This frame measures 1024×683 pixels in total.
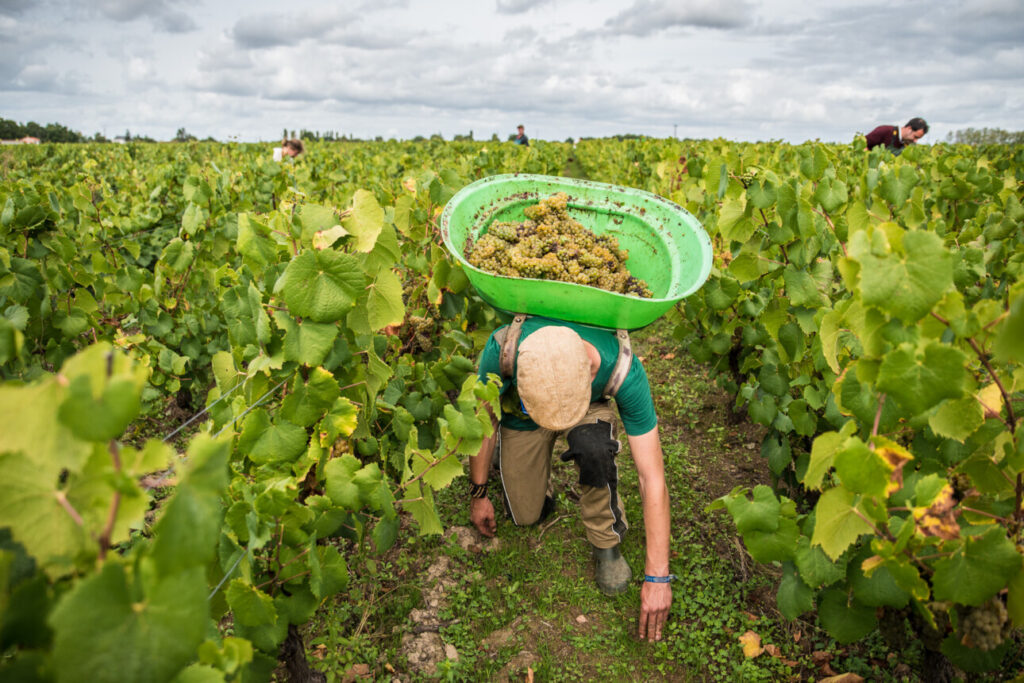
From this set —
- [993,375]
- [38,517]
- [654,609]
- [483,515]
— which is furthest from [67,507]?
[483,515]

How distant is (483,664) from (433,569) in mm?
540

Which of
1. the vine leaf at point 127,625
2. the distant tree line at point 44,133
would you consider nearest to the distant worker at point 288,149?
the vine leaf at point 127,625

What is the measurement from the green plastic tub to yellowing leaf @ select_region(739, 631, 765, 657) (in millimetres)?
1253

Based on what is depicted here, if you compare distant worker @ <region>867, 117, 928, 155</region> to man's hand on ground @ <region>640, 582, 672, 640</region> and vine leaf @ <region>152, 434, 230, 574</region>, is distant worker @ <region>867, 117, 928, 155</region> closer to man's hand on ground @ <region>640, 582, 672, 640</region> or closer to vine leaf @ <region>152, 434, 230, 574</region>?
man's hand on ground @ <region>640, 582, 672, 640</region>

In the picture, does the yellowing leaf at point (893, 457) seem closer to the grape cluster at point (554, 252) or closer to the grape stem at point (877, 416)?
the grape stem at point (877, 416)

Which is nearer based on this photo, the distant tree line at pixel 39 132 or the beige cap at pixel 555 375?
the beige cap at pixel 555 375

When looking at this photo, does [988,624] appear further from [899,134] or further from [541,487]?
[899,134]

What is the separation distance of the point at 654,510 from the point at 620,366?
0.52 m

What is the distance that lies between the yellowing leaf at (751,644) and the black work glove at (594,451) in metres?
0.75

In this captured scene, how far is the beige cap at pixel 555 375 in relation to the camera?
6.21 feet

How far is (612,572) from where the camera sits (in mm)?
2578

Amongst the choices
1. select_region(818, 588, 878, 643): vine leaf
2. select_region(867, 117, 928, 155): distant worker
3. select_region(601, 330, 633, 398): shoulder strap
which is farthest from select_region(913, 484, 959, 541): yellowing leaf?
select_region(867, 117, 928, 155): distant worker

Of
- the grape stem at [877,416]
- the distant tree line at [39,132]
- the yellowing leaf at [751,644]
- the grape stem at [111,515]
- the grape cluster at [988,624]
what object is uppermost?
the distant tree line at [39,132]

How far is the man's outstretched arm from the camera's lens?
215cm
